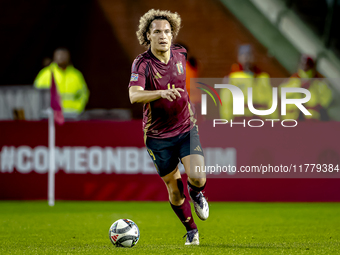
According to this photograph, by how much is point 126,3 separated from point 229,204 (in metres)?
6.92

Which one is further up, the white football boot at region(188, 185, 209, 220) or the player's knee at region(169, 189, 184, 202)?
the player's knee at region(169, 189, 184, 202)

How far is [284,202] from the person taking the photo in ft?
32.5

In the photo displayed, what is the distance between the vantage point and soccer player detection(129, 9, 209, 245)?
5867 millimetres

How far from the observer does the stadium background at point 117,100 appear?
9883mm

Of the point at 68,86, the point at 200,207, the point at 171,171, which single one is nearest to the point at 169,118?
the point at 171,171

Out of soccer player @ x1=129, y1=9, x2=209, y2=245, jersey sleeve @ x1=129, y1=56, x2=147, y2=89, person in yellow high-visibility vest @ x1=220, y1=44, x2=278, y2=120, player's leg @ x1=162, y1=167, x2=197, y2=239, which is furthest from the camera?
person in yellow high-visibility vest @ x1=220, y1=44, x2=278, y2=120

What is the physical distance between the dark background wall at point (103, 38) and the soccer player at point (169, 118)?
28.0 ft

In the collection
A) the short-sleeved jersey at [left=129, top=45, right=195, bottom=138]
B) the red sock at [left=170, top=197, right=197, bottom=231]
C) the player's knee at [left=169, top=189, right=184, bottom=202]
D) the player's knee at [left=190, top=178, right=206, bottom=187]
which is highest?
the short-sleeved jersey at [left=129, top=45, right=195, bottom=138]

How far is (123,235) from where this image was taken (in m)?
5.77

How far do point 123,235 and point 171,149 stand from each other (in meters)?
0.95

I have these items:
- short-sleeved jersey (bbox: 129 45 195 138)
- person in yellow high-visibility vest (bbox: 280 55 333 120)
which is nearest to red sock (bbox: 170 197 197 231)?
short-sleeved jersey (bbox: 129 45 195 138)

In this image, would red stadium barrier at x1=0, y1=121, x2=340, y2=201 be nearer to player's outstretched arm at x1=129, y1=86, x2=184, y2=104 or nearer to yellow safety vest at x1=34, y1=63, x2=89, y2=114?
yellow safety vest at x1=34, y1=63, x2=89, y2=114

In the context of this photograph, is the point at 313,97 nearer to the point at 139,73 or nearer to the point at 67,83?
the point at 67,83

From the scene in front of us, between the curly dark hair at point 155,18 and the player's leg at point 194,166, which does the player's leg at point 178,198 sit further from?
the curly dark hair at point 155,18
